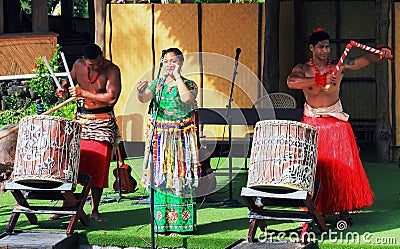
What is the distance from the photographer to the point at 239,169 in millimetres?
10594

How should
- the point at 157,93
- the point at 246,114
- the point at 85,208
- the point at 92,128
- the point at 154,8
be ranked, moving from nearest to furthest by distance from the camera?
1. the point at 157,93
2. the point at 92,128
3. the point at 85,208
4. the point at 246,114
5. the point at 154,8

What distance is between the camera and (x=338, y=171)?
7879mm

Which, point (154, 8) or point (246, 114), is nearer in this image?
point (246, 114)

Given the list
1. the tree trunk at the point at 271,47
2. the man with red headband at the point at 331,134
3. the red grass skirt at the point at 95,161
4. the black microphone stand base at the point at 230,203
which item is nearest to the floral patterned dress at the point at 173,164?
the red grass skirt at the point at 95,161

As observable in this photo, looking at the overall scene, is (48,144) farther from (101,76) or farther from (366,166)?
(366,166)

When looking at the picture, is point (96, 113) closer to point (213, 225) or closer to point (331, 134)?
point (213, 225)

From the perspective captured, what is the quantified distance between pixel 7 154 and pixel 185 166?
2792mm

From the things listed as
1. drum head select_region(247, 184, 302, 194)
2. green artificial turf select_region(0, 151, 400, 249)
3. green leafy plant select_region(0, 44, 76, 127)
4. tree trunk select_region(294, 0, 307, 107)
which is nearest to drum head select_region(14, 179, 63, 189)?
green artificial turf select_region(0, 151, 400, 249)

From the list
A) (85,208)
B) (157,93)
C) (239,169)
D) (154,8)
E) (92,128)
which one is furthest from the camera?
(154,8)

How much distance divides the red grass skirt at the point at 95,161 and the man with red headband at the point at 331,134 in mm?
1616

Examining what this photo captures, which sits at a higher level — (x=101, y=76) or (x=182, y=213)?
(x=101, y=76)

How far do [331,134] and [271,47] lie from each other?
11.2 feet

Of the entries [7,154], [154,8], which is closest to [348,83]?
[154,8]

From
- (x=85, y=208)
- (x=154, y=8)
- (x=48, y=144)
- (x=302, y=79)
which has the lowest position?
(x=85, y=208)
